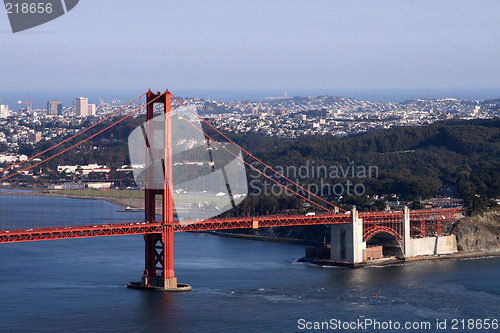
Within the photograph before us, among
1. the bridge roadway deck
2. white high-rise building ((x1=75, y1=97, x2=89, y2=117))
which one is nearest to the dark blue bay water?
the bridge roadway deck

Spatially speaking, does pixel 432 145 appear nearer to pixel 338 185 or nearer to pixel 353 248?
pixel 338 185

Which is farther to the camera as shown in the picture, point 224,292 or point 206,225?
point 206,225

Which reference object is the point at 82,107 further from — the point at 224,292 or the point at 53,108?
the point at 224,292

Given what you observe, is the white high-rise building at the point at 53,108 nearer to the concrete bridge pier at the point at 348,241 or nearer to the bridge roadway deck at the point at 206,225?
the bridge roadway deck at the point at 206,225

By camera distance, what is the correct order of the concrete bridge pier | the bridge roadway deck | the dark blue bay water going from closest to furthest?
the dark blue bay water < the bridge roadway deck < the concrete bridge pier
